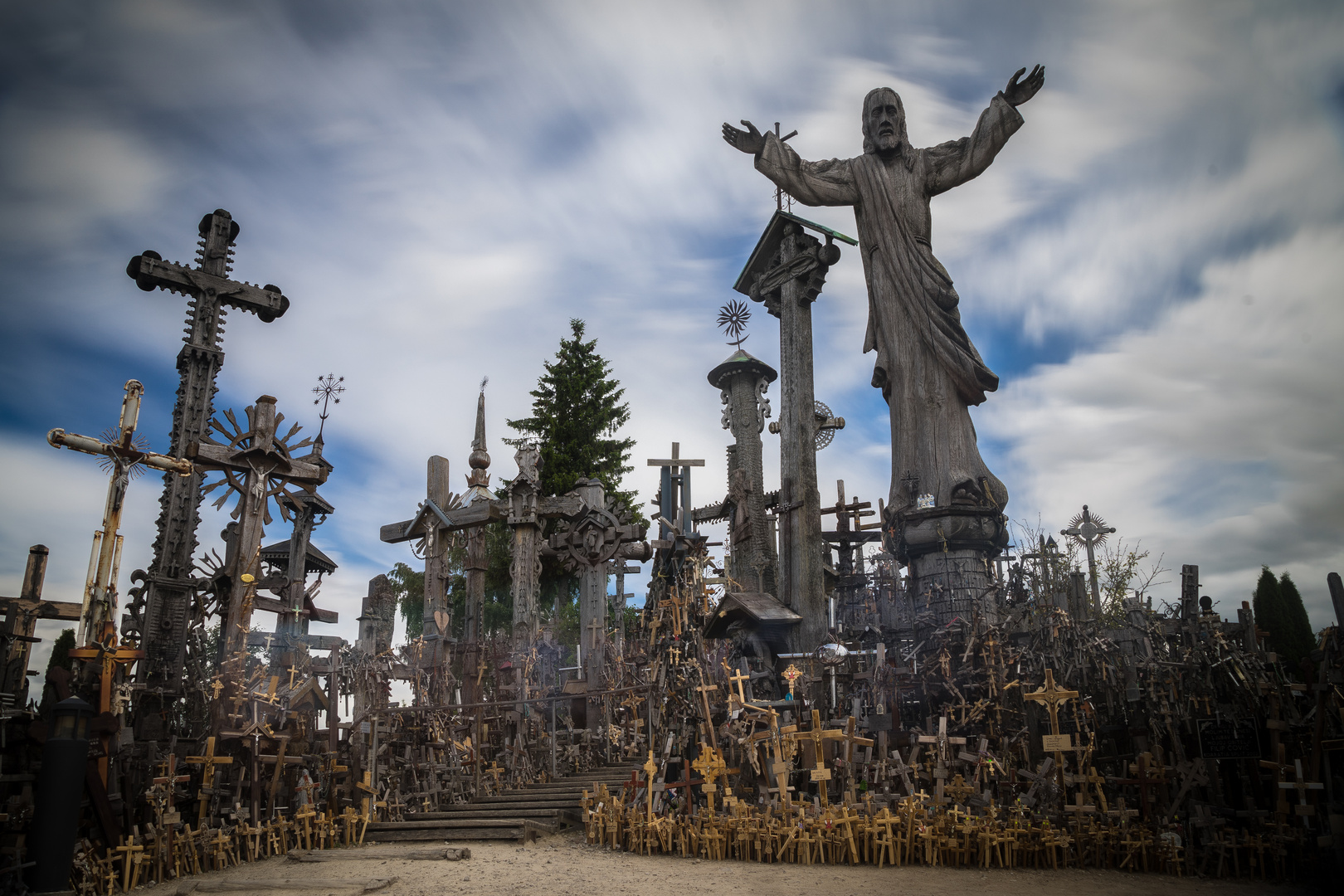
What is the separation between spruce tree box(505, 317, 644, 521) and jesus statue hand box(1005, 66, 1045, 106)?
15205mm

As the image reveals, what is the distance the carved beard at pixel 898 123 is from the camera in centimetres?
1440

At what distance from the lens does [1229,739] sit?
7.95 metres

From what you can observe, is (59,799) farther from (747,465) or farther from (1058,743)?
(747,465)

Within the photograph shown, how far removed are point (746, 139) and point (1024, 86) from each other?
4757mm

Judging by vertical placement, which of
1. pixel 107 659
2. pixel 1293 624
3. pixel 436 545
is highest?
pixel 436 545

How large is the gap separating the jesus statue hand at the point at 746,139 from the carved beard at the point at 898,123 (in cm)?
187

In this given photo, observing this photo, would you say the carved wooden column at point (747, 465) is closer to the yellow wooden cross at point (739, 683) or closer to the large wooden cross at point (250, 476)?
the yellow wooden cross at point (739, 683)

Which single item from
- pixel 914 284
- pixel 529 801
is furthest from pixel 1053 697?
pixel 914 284

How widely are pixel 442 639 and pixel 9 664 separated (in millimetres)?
5501

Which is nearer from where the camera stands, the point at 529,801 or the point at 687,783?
the point at 687,783

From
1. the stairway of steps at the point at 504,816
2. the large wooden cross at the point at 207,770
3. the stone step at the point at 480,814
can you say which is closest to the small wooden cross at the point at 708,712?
the stairway of steps at the point at 504,816

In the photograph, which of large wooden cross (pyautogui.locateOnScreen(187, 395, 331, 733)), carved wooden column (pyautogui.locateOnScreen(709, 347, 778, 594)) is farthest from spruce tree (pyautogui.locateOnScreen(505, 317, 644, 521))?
large wooden cross (pyautogui.locateOnScreen(187, 395, 331, 733))

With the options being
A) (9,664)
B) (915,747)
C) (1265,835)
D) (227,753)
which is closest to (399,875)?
(227,753)

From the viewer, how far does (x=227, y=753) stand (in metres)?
9.46
